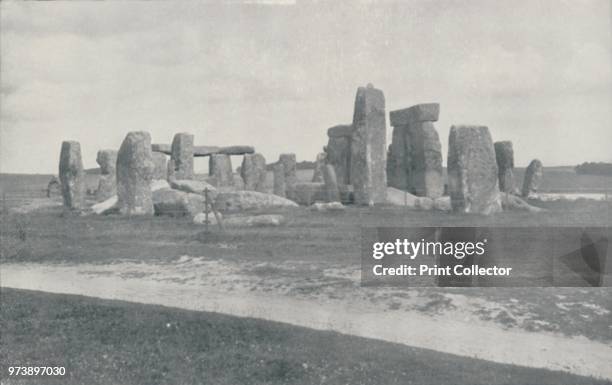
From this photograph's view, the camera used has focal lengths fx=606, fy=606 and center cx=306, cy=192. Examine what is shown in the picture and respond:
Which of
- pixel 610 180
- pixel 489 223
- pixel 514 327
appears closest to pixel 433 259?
pixel 514 327

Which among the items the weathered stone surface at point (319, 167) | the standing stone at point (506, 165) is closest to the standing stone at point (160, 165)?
the weathered stone surface at point (319, 167)

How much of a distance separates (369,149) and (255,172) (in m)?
11.4

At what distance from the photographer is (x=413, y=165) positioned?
2670cm

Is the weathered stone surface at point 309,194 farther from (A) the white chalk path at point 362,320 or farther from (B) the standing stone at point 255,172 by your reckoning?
(A) the white chalk path at point 362,320

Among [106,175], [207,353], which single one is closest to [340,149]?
[106,175]

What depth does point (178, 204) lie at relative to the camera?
20.2 meters

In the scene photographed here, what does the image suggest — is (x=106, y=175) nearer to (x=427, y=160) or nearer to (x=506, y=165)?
(x=427, y=160)

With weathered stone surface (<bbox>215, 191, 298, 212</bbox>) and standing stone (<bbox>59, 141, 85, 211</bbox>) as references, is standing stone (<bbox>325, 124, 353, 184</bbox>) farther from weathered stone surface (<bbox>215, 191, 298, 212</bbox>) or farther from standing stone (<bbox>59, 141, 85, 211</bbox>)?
standing stone (<bbox>59, 141, 85, 211</bbox>)

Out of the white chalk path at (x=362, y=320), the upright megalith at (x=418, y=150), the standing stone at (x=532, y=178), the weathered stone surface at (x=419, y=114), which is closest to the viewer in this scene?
the white chalk path at (x=362, y=320)

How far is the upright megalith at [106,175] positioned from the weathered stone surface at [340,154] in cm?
1053

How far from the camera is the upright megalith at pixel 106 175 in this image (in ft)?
94.4

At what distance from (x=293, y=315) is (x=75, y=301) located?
385 centimetres

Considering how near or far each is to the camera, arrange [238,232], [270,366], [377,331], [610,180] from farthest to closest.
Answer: [610,180] < [238,232] < [377,331] < [270,366]

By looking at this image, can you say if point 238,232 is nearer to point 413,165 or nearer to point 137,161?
point 137,161
